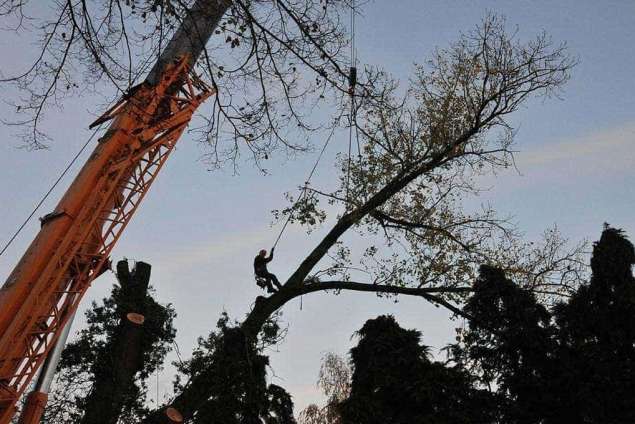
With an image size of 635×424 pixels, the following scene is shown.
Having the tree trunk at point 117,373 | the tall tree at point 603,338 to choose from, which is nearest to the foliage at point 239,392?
the tree trunk at point 117,373

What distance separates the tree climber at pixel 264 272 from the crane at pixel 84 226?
2.78 meters

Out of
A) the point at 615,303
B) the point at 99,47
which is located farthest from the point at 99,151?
the point at 615,303

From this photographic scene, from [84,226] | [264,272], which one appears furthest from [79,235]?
[264,272]

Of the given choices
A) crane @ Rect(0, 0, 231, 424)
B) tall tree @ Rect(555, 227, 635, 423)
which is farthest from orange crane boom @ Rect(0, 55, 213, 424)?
tall tree @ Rect(555, 227, 635, 423)

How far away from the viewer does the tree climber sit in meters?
10.5

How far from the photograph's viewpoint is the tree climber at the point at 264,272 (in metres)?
10.5

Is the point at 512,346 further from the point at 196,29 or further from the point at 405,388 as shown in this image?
the point at 196,29

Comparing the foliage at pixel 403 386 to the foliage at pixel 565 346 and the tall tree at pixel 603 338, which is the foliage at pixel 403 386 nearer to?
the foliage at pixel 565 346

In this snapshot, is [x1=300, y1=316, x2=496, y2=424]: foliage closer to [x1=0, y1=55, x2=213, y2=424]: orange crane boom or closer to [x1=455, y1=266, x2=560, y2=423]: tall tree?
[x1=455, y1=266, x2=560, y2=423]: tall tree

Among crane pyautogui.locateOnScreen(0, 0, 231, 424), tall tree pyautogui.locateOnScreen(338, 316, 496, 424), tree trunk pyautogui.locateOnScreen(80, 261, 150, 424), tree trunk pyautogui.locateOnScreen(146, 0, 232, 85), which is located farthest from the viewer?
tall tree pyautogui.locateOnScreen(338, 316, 496, 424)

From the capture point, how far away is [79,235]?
22.7 ft

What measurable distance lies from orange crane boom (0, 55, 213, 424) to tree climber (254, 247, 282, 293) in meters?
2.81

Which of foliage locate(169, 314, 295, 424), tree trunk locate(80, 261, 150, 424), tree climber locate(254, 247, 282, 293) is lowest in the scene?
foliage locate(169, 314, 295, 424)

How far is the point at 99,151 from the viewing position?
7527 millimetres
